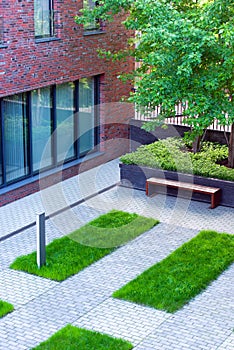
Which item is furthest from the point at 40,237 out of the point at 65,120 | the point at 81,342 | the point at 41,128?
the point at 65,120

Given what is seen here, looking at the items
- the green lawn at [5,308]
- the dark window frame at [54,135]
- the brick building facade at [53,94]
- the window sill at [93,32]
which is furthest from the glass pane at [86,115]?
the green lawn at [5,308]

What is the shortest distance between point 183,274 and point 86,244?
2.40 metres

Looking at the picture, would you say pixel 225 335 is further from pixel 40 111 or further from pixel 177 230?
pixel 40 111

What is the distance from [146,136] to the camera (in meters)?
21.3

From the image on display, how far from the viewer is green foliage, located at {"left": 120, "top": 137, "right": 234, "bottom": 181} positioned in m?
18.0

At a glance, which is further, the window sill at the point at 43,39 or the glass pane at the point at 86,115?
the glass pane at the point at 86,115

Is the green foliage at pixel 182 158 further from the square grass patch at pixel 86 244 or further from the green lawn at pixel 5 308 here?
the green lawn at pixel 5 308

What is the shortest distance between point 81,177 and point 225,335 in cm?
884

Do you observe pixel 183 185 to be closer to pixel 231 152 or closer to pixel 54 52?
pixel 231 152

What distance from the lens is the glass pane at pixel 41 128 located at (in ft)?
58.9

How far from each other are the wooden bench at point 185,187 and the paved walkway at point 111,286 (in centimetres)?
25

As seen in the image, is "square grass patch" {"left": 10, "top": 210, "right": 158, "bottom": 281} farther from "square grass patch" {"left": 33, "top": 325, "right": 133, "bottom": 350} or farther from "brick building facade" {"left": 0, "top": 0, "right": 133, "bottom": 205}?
"brick building facade" {"left": 0, "top": 0, "right": 133, "bottom": 205}

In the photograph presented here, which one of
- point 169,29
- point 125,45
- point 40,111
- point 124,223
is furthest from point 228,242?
point 125,45

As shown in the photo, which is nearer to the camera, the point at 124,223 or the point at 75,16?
the point at 124,223
